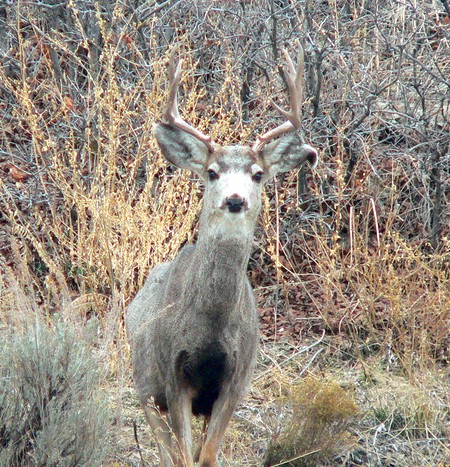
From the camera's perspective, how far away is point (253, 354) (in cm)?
681

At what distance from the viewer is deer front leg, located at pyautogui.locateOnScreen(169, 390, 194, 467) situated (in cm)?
656

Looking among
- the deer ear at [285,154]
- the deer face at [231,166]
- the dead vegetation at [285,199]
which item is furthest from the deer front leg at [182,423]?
the deer ear at [285,154]

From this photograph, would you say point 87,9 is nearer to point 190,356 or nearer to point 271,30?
point 271,30

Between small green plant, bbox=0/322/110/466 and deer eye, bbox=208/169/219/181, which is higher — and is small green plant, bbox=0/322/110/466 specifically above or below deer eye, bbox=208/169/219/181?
below

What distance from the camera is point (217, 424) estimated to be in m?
6.59

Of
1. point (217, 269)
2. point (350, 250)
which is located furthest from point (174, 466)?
point (350, 250)

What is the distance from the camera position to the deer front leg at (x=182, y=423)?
6.56m

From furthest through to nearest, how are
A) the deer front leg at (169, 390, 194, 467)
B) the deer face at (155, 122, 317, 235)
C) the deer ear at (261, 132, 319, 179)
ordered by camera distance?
the deer ear at (261, 132, 319, 179) < the deer front leg at (169, 390, 194, 467) < the deer face at (155, 122, 317, 235)

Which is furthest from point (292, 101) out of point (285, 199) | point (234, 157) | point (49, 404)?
point (285, 199)

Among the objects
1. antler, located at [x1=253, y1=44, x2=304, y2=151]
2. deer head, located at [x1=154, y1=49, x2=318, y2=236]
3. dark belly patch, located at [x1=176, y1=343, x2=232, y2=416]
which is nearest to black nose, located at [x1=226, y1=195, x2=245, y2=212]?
deer head, located at [x1=154, y1=49, x2=318, y2=236]

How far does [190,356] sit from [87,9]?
586 cm

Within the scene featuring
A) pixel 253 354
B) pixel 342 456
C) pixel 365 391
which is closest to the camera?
pixel 253 354

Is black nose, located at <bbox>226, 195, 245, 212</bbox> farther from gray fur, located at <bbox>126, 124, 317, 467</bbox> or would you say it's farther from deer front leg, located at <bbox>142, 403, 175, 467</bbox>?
deer front leg, located at <bbox>142, 403, 175, 467</bbox>

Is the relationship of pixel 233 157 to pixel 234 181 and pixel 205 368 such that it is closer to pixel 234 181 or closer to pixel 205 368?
pixel 234 181
